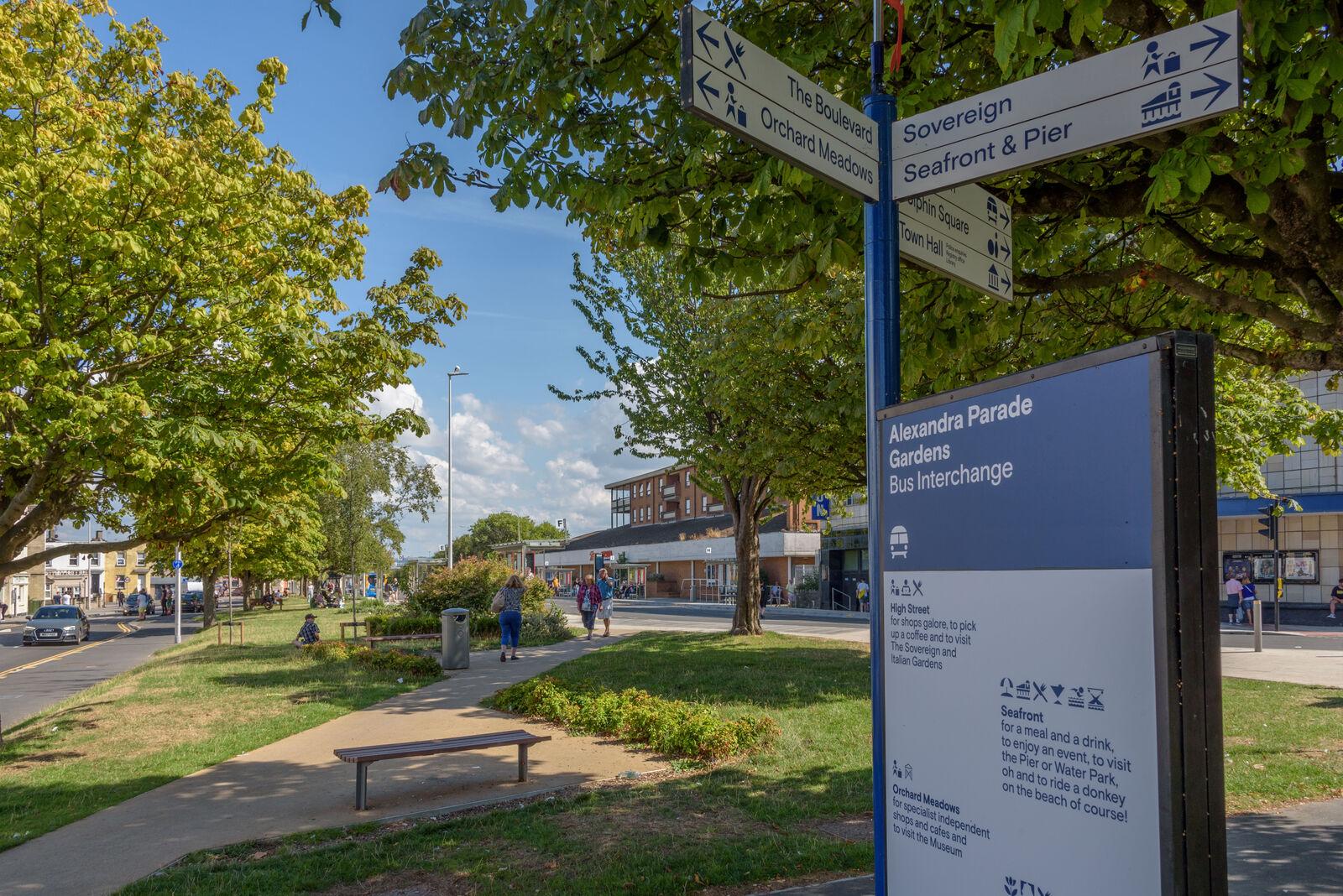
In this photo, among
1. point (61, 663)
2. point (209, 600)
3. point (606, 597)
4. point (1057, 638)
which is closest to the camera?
point (1057, 638)

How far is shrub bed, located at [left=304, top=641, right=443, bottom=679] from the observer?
16.1 m

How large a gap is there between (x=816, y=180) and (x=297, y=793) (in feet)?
21.6

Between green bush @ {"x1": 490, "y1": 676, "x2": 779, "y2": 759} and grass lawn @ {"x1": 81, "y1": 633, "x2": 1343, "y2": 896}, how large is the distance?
0.37 meters

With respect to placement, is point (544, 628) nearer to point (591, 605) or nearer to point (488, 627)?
point (591, 605)

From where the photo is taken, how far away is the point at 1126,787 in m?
2.17

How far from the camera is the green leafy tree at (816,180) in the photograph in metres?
5.14

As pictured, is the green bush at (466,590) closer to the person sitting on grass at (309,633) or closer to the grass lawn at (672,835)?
the person sitting on grass at (309,633)

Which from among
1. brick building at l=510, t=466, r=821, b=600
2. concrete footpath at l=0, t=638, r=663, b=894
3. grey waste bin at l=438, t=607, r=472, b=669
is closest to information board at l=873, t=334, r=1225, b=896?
concrete footpath at l=0, t=638, r=663, b=894

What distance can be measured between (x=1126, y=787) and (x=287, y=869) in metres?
5.22

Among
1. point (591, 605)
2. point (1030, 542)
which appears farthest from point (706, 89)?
point (591, 605)

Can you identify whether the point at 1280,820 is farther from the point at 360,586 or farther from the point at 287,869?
Answer: the point at 360,586

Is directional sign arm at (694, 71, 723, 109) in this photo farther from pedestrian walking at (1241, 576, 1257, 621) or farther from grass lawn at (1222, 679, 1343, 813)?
pedestrian walking at (1241, 576, 1257, 621)

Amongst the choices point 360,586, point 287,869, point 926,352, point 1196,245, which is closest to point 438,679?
point 287,869

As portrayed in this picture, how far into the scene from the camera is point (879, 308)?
3.35m
